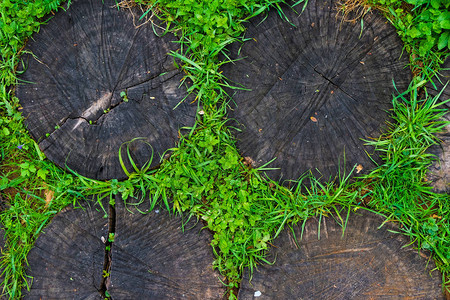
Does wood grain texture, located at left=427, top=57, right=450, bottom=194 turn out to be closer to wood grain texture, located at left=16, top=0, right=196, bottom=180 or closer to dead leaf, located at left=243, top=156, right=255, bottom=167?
dead leaf, located at left=243, top=156, right=255, bottom=167

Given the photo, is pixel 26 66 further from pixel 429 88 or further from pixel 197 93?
pixel 429 88

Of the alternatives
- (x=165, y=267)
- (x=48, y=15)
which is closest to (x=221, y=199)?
(x=165, y=267)

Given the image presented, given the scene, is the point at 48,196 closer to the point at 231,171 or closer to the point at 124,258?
the point at 124,258

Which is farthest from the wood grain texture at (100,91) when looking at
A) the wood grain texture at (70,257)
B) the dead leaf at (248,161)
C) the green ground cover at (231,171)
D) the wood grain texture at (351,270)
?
the wood grain texture at (351,270)

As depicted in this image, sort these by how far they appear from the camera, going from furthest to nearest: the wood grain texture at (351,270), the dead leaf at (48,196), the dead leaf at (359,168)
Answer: the dead leaf at (48,196)
the dead leaf at (359,168)
the wood grain texture at (351,270)

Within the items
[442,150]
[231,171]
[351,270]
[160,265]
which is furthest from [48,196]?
[442,150]

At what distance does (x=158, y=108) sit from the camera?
2.18 m

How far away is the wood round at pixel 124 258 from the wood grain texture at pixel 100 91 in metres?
0.35

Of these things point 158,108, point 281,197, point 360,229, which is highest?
point 158,108

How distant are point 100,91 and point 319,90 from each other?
1.42 meters

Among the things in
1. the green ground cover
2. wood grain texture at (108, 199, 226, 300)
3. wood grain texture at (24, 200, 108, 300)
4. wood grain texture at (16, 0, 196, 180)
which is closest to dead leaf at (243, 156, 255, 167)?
the green ground cover

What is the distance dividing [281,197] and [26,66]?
194 centimetres

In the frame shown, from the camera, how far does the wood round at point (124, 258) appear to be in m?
2.12

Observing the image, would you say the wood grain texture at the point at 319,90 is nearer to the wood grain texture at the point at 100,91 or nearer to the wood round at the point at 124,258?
the wood grain texture at the point at 100,91
